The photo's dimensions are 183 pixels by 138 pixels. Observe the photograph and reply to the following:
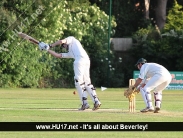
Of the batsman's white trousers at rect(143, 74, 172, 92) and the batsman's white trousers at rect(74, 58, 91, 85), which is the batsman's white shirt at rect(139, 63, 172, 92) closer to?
the batsman's white trousers at rect(143, 74, 172, 92)

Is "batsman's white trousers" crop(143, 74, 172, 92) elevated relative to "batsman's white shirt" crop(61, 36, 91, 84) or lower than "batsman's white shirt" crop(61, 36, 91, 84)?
lower

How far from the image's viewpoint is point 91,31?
48969 mm

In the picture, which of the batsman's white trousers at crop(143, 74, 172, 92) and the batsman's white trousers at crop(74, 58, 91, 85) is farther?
the batsman's white trousers at crop(74, 58, 91, 85)

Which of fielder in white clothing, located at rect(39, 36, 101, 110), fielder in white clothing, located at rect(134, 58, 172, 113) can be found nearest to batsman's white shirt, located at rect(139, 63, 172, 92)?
fielder in white clothing, located at rect(134, 58, 172, 113)

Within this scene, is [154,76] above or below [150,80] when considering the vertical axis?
above

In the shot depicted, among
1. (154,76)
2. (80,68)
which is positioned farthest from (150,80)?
(80,68)

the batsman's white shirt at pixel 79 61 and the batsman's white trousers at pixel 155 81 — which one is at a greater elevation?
the batsman's white shirt at pixel 79 61

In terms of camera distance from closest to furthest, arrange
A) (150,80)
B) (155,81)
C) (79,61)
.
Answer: (155,81), (150,80), (79,61)

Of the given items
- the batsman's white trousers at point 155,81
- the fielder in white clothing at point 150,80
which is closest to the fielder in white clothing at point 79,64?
the fielder in white clothing at point 150,80

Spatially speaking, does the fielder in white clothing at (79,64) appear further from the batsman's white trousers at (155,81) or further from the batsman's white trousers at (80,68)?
the batsman's white trousers at (155,81)

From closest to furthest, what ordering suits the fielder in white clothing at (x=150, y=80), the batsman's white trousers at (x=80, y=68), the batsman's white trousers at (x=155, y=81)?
the fielder in white clothing at (x=150, y=80) → the batsman's white trousers at (x=155, y=81) → the batsman's white trousers at (x=80, y=68)

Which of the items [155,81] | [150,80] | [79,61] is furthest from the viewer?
[79,61]

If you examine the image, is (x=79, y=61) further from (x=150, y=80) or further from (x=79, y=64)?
(x=150, y=80)

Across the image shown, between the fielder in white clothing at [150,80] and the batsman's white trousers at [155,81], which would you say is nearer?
the fielder in white clothing at [150,80]
